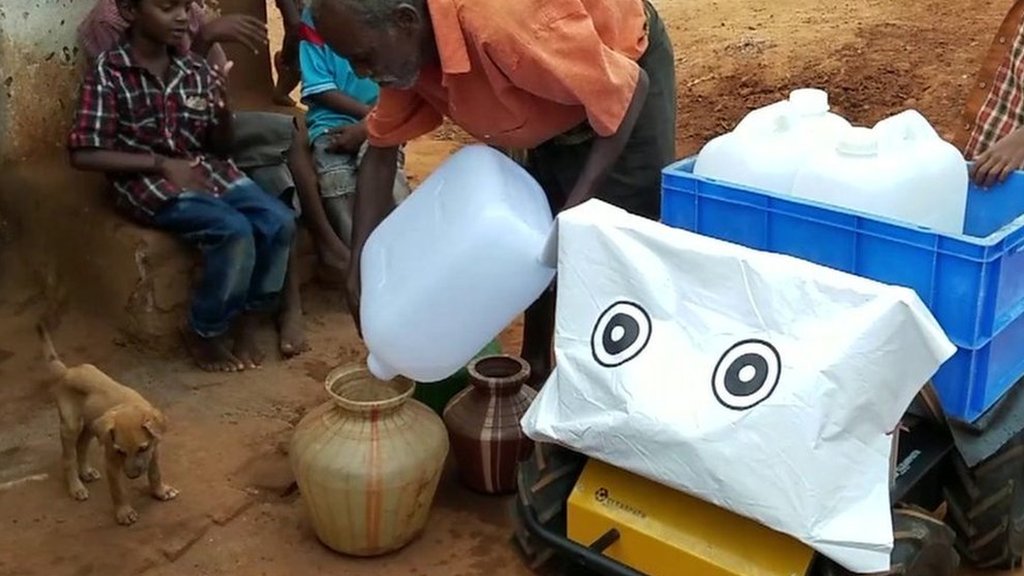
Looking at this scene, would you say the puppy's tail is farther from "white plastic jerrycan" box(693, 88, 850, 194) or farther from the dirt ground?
"white plastic jerrycan" box(693, 88, 850, 194)

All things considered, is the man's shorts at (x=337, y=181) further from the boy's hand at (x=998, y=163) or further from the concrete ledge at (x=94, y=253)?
the boy's hand at (x=998, y=163)

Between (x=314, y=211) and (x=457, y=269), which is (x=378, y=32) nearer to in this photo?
(x=457, y=269)

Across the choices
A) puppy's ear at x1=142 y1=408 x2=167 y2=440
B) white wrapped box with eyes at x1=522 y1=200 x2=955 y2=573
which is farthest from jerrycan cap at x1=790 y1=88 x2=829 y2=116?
puppy's ear at x1=142 y1=408 x2=167 y2=440

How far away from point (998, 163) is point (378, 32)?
165 centimetres

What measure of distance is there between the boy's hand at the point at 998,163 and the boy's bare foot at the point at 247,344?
2.68m

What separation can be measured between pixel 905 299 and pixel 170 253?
9.63ft

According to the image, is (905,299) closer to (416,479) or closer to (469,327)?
(469,327)

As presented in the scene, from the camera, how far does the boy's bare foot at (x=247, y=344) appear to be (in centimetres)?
477

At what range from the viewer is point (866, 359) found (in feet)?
8.43

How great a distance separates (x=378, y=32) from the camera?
297 centimetres

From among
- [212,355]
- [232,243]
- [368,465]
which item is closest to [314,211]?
[232,243]

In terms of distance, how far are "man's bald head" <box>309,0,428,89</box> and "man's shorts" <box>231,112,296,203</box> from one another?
195 centimetres

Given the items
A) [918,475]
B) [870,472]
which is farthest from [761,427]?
[918,475]

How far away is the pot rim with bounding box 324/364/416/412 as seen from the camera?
341 centimetres
